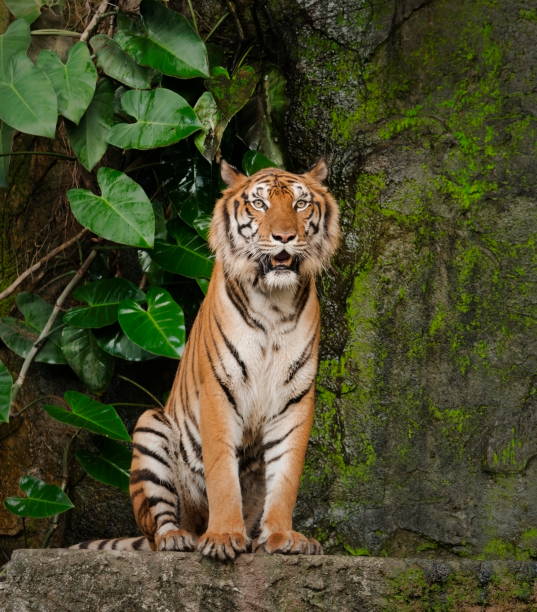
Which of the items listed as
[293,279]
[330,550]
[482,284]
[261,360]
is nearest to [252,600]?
[261,360]

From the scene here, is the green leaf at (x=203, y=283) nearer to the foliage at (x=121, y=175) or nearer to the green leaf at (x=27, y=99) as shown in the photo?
the foliage at (x=121, y=175)

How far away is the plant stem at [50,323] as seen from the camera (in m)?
5.50

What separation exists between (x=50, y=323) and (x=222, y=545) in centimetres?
260

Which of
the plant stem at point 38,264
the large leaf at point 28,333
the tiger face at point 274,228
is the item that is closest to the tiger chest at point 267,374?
the tiger face at point 274,228

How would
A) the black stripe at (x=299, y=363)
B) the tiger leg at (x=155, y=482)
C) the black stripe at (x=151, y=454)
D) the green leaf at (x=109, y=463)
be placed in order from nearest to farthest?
1. the black stripe at (x=299, y=363)
2. the tiger leg at (x=155, y=482)
3. the black stripe at (x=151, y=454)
4. the green leaf at (x=109, y=463)

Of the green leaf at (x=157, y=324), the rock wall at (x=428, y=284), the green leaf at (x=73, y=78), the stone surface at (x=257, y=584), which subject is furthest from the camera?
the green leaf at (x=73, y=78)

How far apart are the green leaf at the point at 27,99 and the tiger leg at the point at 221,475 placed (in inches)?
76.8

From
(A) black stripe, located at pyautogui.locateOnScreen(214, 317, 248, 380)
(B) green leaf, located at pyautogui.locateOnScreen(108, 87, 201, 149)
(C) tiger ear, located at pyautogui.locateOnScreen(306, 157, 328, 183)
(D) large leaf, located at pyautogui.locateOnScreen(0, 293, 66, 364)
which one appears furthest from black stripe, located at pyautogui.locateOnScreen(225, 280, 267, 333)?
(D) large leaf, located at pyautogui.locateOnScreen(0, 293, 66, 364)

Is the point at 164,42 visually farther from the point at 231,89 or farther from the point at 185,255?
the point at 185,255

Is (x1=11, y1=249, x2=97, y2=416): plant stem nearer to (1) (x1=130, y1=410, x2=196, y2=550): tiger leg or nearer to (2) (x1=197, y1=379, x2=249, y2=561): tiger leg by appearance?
(1) (x1=130, y1=410, x2=196, y2=550): tiger leg

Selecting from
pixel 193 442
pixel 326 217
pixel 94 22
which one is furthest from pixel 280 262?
pixel 94 22

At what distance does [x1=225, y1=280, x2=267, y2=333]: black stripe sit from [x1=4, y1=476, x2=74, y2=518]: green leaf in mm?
1711

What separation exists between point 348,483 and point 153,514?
160cm

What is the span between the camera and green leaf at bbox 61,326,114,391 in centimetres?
558
